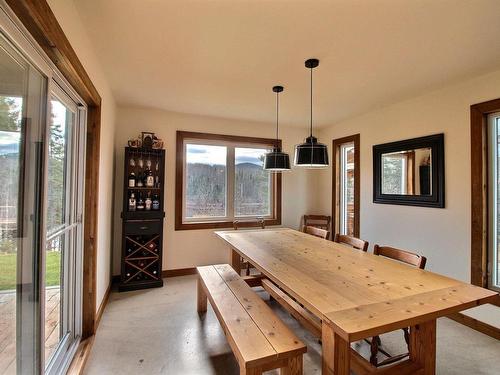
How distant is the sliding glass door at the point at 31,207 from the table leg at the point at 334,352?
1.41 meters

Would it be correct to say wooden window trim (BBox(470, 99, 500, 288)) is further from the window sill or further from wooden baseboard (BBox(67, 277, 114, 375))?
wooden baseboard (BBox(67, 277, 114, 375))

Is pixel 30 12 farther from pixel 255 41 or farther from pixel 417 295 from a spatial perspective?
pixel 417 295

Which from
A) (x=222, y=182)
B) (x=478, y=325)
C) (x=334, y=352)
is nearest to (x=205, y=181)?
(x=222, y=182)

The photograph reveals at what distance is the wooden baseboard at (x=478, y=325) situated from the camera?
2.36m

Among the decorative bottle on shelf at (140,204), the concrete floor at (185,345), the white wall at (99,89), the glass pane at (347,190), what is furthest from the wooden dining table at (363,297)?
the glass pane at (347,190)

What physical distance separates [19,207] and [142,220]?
221 cm

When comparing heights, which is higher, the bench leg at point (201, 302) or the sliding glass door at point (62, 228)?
the sliding glass door at point (62, 228)

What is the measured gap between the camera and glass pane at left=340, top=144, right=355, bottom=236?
416cm

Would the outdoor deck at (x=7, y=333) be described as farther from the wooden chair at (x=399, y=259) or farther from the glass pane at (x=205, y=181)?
the glass pane at (x=205, y=181)

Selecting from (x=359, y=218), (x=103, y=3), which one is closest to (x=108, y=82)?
(x=103, y=3)

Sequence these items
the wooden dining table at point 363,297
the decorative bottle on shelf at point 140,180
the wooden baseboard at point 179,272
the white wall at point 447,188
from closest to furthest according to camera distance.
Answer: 1. the wooden dining table at point 363,297
2. the white wall at point 447,188
3. the decorative bottle on shelf at point 140,180
4. the wooden baseboard at point 179,272

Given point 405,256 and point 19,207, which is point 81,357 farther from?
point 405,256

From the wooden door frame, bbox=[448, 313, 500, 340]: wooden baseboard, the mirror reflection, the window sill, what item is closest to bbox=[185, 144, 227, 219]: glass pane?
the window sill

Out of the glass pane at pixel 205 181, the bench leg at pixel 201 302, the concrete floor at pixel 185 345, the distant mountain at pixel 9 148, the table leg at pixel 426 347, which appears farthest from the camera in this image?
the glass pane at pixel 205 181
